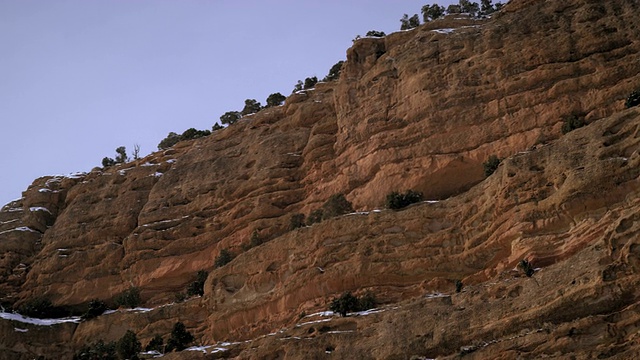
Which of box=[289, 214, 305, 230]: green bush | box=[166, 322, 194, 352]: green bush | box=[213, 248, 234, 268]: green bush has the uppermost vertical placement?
box=[289, 214, 305, 230]: green bush

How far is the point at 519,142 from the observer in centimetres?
3362

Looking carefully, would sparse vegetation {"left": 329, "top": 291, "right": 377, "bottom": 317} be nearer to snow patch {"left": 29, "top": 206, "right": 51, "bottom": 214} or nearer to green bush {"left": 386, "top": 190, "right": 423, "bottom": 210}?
green bush {"left": 386, "top": 190, "right": 423, "bottom": 210}

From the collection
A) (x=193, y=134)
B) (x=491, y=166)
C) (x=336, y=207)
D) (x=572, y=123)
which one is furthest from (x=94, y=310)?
(x=572, y=123)

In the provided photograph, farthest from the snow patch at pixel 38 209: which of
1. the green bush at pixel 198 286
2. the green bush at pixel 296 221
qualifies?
the green bush at pixel 296 221

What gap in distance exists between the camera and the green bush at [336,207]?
1414 inches

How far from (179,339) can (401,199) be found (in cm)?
1011

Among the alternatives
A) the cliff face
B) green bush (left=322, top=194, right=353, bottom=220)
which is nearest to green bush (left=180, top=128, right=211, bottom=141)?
the cliff face

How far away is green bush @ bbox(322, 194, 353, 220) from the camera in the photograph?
35906 millimetres

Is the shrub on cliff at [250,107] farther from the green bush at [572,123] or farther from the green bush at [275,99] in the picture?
the green bush at [572,123]

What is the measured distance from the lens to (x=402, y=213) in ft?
104

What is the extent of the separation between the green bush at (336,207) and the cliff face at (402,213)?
96 cm

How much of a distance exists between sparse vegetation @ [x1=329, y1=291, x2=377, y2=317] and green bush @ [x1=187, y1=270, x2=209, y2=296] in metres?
10.7

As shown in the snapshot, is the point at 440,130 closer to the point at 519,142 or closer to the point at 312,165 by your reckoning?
the point at 519,142

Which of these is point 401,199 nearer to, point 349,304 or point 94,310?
point 349,304
